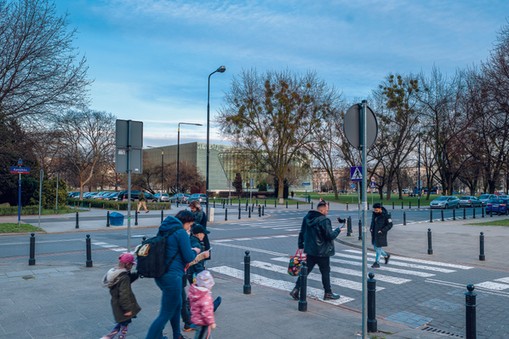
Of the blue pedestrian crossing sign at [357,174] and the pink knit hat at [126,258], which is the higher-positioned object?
the blue pedestrian crossing sign at [357,174]

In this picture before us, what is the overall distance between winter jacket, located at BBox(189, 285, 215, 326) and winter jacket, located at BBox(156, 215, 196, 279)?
0.31 metres

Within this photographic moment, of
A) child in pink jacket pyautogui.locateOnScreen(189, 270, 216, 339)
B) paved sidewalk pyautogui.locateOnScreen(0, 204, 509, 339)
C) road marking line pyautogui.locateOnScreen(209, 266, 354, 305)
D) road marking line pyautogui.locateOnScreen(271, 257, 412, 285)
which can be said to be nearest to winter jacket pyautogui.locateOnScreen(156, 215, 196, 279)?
child in pink jacket pyautogui.locateOnScreen(189, 270, 216, 339)

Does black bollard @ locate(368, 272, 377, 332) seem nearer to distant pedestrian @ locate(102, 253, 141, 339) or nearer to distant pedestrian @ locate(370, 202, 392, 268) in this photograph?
distant pedestrian @ locate(102, 253, 141, 339)

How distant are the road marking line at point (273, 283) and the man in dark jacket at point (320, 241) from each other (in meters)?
0.27

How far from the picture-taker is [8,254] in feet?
44.1

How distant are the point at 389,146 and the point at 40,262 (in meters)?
53.0

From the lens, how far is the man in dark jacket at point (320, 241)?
7.48 metres

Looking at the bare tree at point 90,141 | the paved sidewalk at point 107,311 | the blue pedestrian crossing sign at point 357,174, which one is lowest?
the paved sidewalk at point 107,311

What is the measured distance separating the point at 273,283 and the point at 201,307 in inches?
186

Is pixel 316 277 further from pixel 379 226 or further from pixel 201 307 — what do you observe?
pixel 201 307

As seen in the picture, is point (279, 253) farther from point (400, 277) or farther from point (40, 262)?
point (40, 262)

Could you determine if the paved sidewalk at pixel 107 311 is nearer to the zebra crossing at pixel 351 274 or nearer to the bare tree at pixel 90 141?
the zebra crossing at pixel 351 274

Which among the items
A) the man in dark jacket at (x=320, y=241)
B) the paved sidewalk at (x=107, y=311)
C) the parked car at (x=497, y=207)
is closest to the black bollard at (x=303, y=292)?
the paved sidewalk at (x=107, y=311)

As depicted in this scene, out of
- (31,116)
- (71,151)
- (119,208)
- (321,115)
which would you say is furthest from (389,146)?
(31,116)
